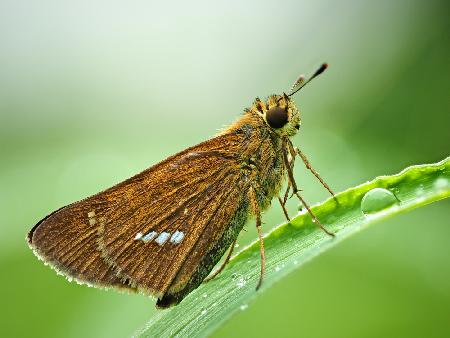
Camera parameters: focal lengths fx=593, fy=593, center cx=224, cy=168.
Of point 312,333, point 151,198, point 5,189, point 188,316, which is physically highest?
point 5,189

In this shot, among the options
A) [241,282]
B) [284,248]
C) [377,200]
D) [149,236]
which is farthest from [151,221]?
[377,200]

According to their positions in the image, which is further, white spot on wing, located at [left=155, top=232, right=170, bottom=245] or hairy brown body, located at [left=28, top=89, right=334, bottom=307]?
white spot on wing, located at [left=155, top=232, right=170, bottom=245]

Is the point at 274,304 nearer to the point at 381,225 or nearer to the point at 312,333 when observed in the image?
the point at 312,333

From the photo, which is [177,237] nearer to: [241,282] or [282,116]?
[241,282]

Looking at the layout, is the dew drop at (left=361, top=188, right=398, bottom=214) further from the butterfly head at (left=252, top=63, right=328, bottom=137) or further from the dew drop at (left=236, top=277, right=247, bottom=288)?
the butterfly head at (left=252, top=63, right=328, bottom=137)

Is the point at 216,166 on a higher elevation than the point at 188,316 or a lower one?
higher

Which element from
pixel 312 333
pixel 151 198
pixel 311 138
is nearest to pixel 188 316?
pixel 151 198

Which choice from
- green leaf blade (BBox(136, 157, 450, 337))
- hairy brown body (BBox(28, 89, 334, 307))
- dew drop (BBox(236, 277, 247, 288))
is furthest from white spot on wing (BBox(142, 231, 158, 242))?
dew drop (BBox(236, 277, 247, 288))
